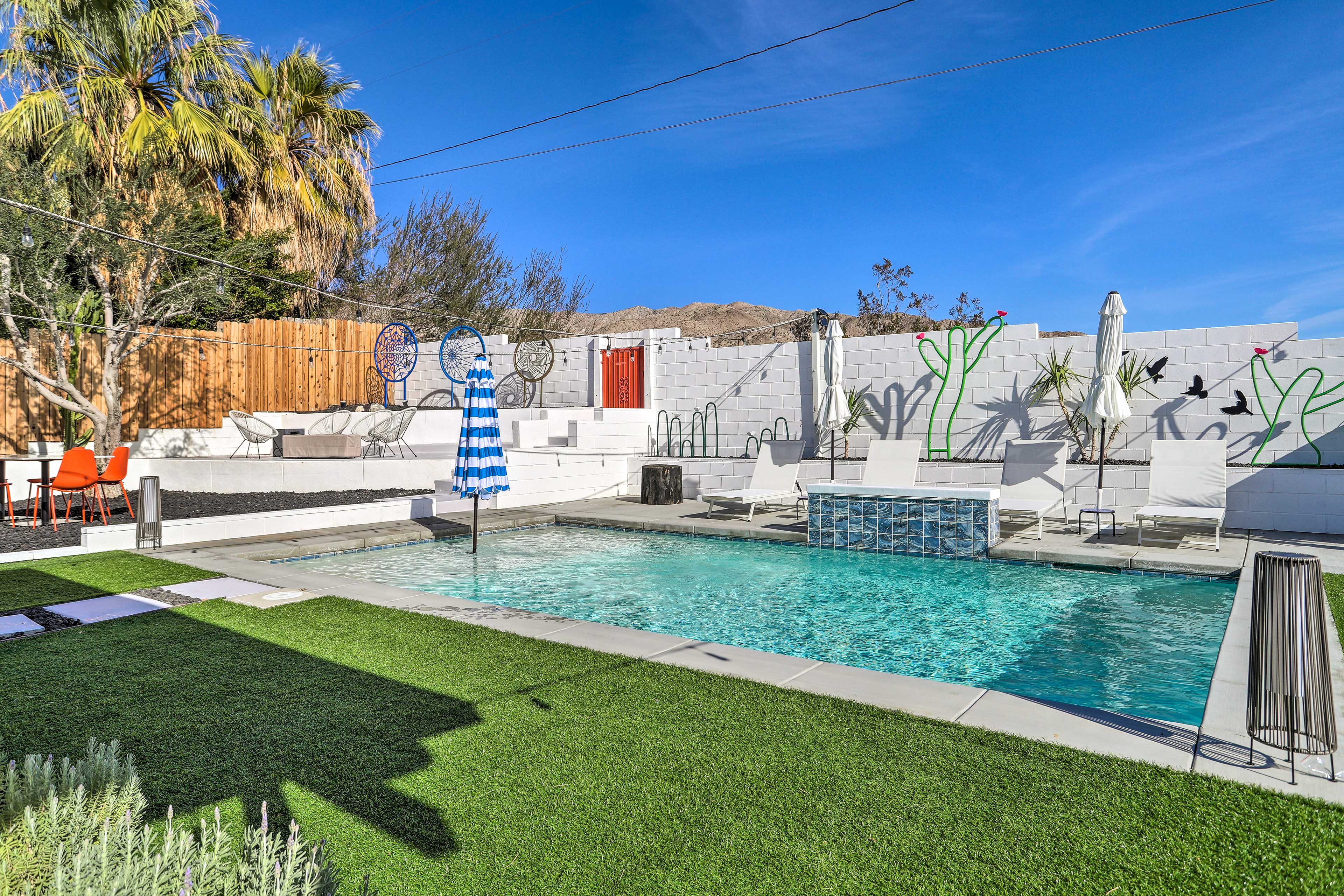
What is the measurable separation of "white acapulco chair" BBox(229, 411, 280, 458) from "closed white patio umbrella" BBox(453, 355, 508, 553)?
251 inches

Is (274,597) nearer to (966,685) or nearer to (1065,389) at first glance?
(966,685)

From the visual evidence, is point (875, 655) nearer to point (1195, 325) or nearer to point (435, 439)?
point (1195, 325)

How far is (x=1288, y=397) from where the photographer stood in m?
8.53

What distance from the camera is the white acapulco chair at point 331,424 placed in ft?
42.2

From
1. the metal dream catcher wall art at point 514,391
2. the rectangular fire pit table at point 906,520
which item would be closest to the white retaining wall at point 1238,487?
the rectangular fire pit table at point 906,520

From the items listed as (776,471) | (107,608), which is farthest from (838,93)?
(107,608)

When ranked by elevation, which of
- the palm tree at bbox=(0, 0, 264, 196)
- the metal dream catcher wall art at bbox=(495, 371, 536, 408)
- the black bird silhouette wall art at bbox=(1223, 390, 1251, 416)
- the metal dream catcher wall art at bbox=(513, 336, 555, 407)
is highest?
the palm tree at bbox=(0, 0, 264, 196)

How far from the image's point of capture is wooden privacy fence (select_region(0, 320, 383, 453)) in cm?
1247

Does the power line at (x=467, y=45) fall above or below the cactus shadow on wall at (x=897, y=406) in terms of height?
above

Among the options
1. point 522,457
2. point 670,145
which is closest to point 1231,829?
point 522,457

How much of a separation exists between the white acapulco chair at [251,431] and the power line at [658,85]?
192 inches

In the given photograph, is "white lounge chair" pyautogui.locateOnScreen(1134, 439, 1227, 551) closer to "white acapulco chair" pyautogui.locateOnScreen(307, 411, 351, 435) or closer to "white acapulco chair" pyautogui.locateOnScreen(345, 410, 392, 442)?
"white acapulco chair" pyautogui.locateOnScreen(345, 410, 392, 442)

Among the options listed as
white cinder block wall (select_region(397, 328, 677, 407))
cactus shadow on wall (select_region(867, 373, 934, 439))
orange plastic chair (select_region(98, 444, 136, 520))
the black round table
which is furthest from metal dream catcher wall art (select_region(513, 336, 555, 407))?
the black round table

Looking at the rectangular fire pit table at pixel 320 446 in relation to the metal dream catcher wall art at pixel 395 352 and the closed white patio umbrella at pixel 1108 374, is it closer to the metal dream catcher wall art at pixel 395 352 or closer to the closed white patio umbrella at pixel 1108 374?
the metal dream catcher wall art at pixel 395 352
